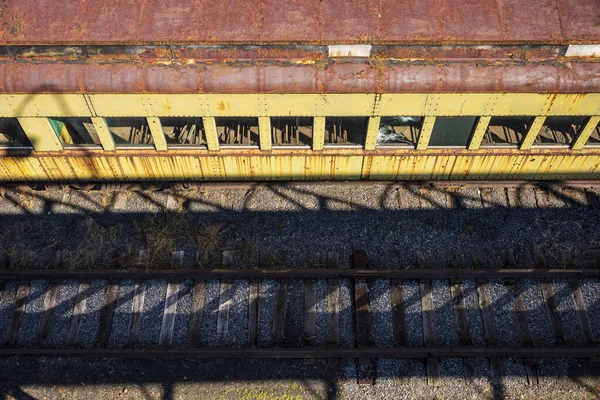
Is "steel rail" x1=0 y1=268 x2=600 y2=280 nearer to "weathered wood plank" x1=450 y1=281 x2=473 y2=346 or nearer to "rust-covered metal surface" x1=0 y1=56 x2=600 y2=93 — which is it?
"weathered wood plank" x1=450 y1=281 x2=473 y2=346

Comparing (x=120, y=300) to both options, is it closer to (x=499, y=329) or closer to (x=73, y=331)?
(x=73, y=331)

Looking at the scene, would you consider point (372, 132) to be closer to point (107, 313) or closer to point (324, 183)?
point (324, 183)

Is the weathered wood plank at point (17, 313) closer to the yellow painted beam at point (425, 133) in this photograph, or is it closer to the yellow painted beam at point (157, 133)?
the yellow painted beam at point (157, 133)

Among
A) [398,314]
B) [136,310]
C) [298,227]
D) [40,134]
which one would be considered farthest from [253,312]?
[40,134]

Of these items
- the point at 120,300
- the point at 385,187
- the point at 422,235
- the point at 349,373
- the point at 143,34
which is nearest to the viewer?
the point at 143,34

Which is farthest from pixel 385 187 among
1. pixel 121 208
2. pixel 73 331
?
pixel 73 331

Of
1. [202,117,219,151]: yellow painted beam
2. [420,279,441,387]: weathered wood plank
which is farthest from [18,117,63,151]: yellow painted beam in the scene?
[420,279,441,387]: weathered wood plank
